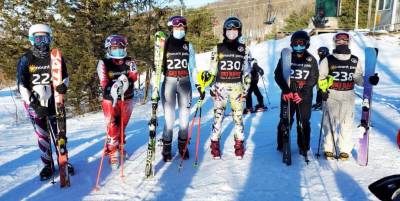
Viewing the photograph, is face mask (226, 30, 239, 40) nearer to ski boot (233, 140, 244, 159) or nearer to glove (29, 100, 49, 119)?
ski boot (233, 140, 244, 159)

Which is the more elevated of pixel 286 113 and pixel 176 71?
pixel 176 71

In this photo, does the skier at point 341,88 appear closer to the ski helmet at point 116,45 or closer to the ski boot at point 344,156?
the ski boot at point 344,156

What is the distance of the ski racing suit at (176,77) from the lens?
19.5ft

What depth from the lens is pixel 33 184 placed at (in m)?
5.45

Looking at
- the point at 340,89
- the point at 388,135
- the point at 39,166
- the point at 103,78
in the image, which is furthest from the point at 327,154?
the point at 39,166

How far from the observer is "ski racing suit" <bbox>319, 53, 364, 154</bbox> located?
5.82 metres

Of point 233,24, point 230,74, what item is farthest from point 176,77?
point 233,24

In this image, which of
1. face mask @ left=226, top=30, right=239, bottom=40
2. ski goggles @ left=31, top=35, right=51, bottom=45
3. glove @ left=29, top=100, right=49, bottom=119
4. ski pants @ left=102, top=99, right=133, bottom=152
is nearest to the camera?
glove @ left=29, top=100, right=49, bottom=119

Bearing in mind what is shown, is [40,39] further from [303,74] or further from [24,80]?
[303,74]

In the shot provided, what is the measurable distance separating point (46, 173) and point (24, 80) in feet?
4.91

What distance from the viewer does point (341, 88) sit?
5906 mm

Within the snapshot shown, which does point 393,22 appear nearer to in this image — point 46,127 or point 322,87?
point 322,87

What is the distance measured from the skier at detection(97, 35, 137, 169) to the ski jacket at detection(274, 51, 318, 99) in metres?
2.55

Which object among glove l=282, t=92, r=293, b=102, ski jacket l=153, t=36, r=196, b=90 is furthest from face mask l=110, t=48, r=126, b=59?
glove l=282, t=92, r=293, b=102
